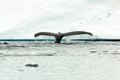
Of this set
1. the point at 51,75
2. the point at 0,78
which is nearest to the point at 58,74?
the point at 51,75

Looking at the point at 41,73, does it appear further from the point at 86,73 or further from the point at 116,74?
the point at 116,74

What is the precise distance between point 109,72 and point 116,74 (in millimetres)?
1197

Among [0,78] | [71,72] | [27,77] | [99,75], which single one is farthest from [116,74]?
[0,78]

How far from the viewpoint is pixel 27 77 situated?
22422mm

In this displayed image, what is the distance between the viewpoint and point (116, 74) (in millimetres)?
23484

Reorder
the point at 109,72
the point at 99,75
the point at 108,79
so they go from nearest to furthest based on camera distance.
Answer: the point at 108,79 < the point at 99,75 < the point at 109,72

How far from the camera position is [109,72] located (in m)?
24.7

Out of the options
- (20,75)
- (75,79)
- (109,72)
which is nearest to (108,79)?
(75,79)

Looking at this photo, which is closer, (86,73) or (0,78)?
(0,78)

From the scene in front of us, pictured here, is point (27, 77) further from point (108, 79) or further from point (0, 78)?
point (108, 79)

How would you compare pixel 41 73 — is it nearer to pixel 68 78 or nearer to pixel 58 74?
pixel 58 74

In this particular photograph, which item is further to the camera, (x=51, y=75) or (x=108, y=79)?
(x=51, y=75)

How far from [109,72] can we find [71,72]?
2.14m

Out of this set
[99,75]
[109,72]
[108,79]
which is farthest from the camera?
[109,72]
